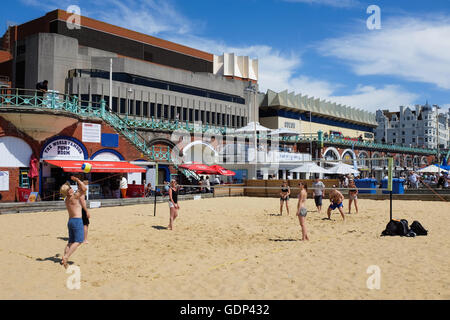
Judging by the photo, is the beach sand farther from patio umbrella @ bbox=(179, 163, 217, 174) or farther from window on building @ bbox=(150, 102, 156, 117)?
window on building @ bbox=(150, 102, 156, 117)

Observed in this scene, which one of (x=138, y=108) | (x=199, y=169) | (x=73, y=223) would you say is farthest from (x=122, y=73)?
(x=73, y=223)

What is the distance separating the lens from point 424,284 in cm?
686

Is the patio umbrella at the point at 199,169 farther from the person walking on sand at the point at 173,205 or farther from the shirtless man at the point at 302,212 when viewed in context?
the shirtless man at the point at 302,212

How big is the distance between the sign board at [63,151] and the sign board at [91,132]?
732 millimetres

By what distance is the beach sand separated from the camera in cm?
659

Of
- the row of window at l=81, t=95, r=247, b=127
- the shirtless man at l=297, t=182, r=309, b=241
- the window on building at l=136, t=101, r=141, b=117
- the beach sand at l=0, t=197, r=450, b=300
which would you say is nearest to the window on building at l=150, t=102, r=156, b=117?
the row of window at l=81, t=95, r=247, b=127

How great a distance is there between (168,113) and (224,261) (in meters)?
34.0

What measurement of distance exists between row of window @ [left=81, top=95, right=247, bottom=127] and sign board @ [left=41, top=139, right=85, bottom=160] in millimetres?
10925

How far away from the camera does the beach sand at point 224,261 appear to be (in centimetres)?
659

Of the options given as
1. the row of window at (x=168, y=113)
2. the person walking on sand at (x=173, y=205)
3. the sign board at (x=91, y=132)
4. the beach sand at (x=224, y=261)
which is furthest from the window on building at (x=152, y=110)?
the person walking on sand at (x=173, y=205)

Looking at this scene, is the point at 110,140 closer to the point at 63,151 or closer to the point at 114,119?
the point at 114,119

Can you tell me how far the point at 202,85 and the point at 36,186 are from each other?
2606cm

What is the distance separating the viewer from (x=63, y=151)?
923 inches

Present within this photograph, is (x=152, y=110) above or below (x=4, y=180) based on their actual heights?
above
